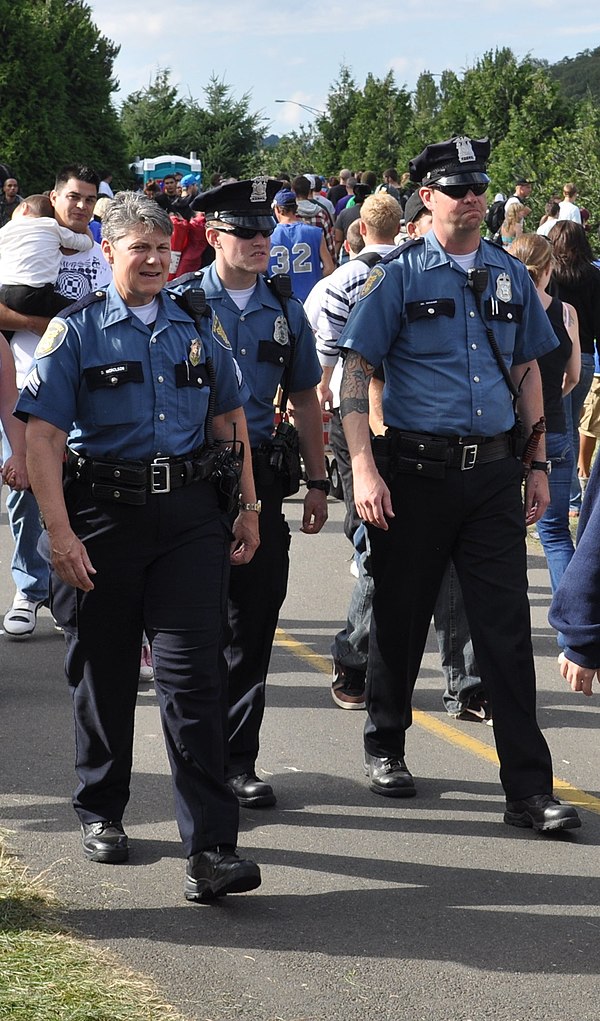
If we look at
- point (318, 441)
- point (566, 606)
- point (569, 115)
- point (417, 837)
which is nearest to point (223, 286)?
point (318, 441)

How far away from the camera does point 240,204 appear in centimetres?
514

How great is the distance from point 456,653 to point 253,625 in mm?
1447

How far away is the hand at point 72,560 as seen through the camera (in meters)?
4.34

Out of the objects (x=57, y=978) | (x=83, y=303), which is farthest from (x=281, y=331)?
(x=57, y=978)

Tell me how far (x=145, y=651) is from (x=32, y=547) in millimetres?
1221

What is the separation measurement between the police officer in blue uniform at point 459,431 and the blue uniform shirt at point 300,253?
8.12 m

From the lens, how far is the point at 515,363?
532cm

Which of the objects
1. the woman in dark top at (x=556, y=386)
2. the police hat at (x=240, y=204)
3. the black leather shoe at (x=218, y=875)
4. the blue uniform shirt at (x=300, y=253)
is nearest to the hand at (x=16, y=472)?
the police hat at (x=240, y=204)

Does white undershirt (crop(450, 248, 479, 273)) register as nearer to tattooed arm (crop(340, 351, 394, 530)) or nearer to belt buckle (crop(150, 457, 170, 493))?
tattooed arm (crop(340, 351, 394, 530))

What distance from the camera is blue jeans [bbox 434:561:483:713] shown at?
6.39 meters

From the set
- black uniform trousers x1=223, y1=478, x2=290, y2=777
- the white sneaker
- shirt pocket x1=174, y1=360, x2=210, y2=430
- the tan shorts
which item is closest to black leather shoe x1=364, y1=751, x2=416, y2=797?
black uniform trousers x1=223, y1=478, x2=290, y2=777

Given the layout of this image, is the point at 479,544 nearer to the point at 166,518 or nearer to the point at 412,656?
the point at 412,656

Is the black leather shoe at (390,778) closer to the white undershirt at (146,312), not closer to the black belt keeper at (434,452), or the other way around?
the black belt keeper at (434,452)

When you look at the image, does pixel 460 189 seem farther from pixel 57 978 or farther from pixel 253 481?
pixel 57 978
